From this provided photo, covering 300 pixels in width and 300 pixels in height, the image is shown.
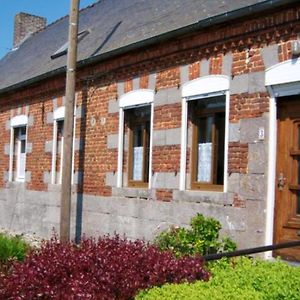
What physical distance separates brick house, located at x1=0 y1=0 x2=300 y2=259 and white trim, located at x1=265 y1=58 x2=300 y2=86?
0.02 meters

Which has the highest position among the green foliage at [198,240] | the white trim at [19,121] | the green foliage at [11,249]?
the white trim at [19,121]

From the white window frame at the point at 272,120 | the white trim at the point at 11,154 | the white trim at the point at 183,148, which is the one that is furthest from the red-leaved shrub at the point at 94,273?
the white trim at the point at 11,154

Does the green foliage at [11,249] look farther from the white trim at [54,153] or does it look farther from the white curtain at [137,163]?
the white trim at [54,153]

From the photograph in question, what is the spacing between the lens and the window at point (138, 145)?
35.7ft

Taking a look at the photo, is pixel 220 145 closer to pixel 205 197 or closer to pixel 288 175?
pixel 205 197

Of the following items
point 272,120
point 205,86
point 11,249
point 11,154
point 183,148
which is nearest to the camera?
point 272,120

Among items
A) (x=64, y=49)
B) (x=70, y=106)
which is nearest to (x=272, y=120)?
(x=70, y=106)

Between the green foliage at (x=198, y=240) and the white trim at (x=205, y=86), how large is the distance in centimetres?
202

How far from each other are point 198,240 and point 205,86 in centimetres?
257

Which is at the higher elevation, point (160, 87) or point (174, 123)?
point (160, 87)

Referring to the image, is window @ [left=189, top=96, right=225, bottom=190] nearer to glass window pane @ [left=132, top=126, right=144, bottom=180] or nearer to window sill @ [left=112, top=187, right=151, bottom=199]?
window sill @ [left=112, top=187, right=151, bottom=199]

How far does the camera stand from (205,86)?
29.9 ft

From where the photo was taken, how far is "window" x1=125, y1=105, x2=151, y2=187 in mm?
10883

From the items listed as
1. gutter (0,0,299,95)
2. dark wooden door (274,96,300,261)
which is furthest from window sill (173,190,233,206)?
gutter (0,0,299,95)
